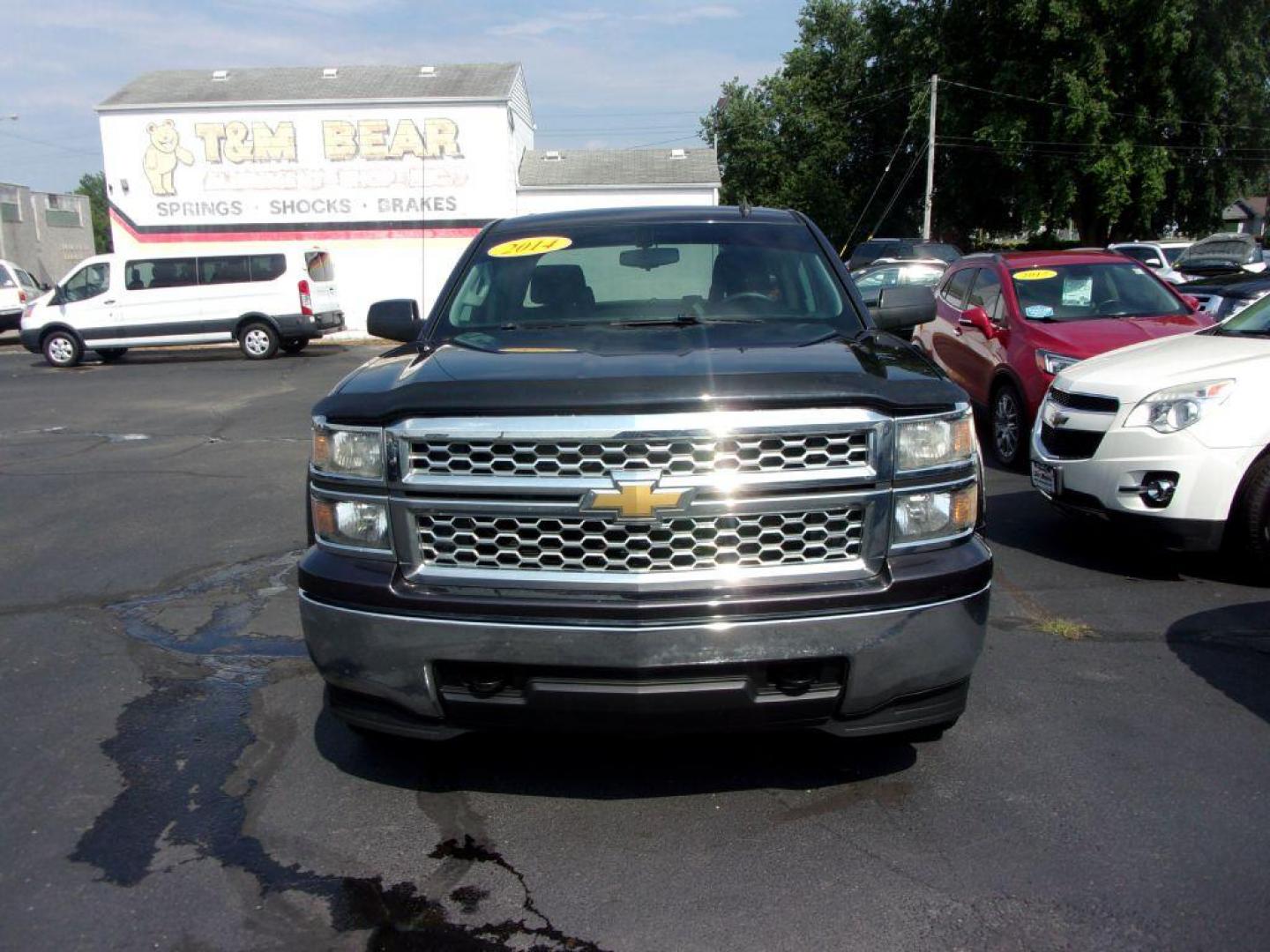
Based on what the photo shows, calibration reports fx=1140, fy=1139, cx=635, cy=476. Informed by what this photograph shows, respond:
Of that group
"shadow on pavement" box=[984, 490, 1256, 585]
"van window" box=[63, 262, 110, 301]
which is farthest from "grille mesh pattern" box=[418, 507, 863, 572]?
"van window" box=[63, 262, 110, 301]

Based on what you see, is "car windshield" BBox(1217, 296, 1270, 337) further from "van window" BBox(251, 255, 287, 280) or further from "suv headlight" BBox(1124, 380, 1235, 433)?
"van window" BBox(251, 255, 287, 280)

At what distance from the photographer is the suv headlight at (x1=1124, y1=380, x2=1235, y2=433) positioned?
5.71m

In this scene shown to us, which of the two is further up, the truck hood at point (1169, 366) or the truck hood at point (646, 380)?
the truck hood at point (646, 380)

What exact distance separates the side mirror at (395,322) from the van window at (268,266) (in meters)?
17.8

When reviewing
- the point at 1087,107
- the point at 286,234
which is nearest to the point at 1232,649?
the point at 286,234

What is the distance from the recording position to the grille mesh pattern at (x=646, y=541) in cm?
313

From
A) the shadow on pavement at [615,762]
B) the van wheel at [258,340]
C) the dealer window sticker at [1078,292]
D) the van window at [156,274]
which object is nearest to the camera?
the shadow on pavement at [615,762]

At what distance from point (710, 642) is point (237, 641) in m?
2.99

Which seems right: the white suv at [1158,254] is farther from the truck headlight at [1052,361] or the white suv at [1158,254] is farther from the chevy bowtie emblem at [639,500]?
the chevy bowtie emblem at [639,500]

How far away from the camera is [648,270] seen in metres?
4.79

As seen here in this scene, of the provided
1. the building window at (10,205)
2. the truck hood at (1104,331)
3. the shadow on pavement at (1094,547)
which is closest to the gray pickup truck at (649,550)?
the shadow on pavement at (1094,547)

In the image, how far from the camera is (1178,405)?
5.79 m

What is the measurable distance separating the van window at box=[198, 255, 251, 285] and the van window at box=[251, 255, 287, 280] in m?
0.14

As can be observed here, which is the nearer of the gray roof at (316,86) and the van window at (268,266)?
the van window at (268,266)
